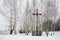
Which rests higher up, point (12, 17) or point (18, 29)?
point (12, 17)

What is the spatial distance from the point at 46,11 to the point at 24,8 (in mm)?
863

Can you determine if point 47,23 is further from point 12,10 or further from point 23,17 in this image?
point 12,10

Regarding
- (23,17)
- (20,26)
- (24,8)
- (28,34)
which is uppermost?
(24,8)

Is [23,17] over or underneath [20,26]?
over

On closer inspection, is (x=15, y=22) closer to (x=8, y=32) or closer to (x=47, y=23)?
(x=8, y=32)

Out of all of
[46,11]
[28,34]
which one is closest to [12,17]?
[28,34]

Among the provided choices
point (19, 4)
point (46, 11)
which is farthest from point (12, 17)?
point (46, 11)

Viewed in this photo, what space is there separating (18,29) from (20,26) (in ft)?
0.45

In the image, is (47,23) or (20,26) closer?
(20,26)

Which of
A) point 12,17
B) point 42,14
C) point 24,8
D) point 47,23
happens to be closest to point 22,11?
point 24,8

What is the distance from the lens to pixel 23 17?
4.62m

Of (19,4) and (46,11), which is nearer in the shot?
(19,4)

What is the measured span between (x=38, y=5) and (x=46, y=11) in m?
0.43

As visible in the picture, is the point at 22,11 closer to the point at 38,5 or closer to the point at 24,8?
the point at 24,8
